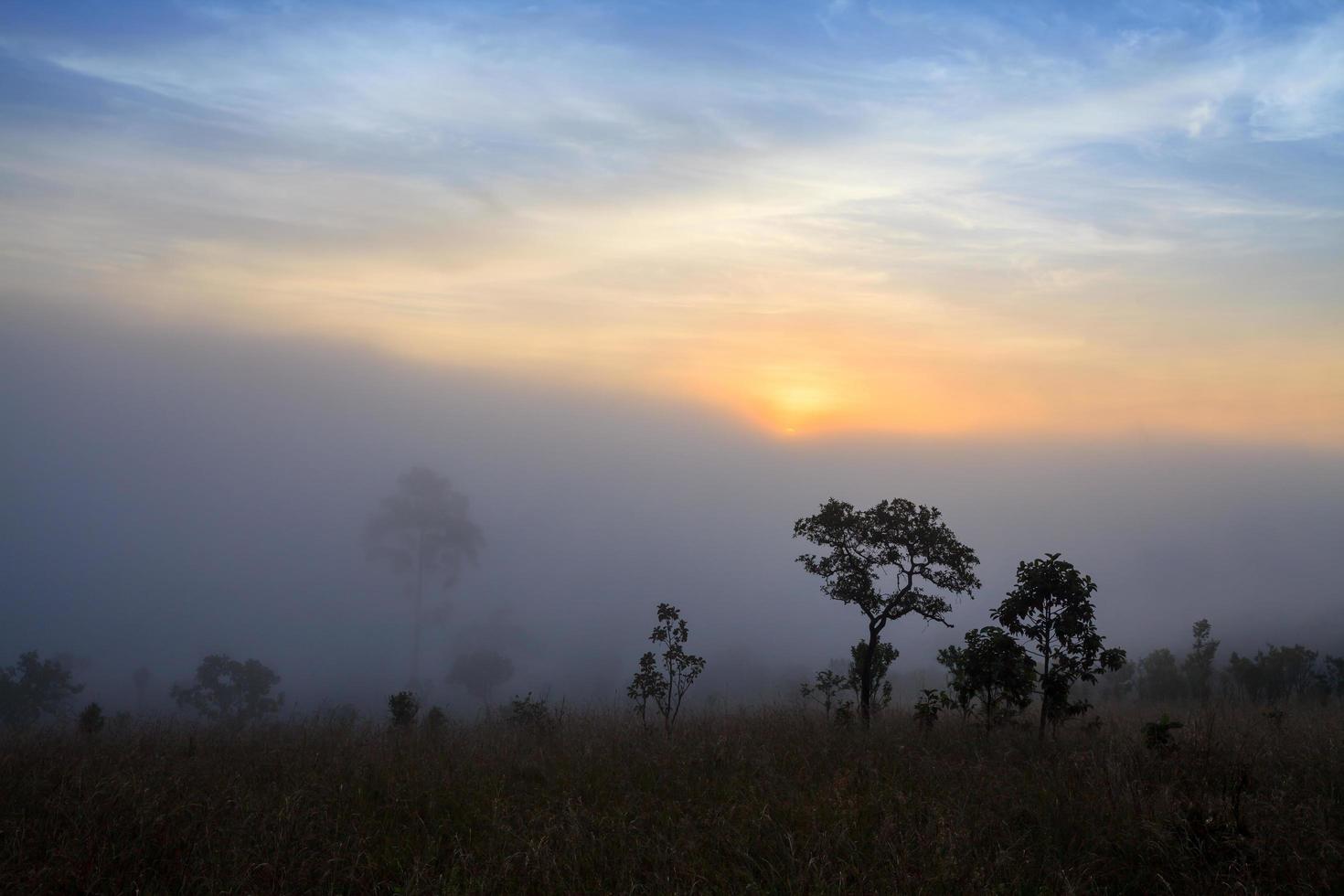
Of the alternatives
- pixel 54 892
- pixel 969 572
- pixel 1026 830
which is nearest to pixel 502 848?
pixel 54 892

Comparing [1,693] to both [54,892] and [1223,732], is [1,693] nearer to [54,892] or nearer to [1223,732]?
[54,892]

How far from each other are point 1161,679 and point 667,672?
1070 inches

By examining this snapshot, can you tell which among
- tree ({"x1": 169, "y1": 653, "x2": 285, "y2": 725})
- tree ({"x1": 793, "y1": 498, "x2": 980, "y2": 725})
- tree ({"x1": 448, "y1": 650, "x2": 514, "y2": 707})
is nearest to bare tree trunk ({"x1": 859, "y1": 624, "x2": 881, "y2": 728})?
tree ({"x1": 793, "y1": 498, "x2": 980, "y2": 725})

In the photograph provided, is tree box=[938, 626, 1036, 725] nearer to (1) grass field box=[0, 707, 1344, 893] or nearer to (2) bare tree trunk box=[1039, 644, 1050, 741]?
(2) bare tree trunk box=[1039, 644, 1050, 741]

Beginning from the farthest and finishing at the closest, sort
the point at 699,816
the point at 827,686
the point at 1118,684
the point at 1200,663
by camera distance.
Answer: the point at 1118,684
the point at 1200,663
the point at 827,686
the point at 699,816

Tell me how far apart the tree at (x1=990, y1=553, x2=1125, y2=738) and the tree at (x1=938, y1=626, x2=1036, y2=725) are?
298mm

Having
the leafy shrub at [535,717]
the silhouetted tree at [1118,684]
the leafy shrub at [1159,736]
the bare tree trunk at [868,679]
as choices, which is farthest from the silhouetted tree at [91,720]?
the silhouetted tree at [1118,684]

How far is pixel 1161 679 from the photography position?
3344 cm

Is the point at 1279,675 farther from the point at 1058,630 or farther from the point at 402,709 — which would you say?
the point at 402,709

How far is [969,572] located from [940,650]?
241 centimetres

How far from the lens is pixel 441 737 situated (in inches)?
652

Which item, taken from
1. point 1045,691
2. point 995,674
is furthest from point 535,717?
point 1045,691

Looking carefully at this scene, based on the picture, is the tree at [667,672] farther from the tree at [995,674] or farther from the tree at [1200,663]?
the tree at [1200,663]

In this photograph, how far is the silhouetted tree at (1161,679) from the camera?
32.1 meters
